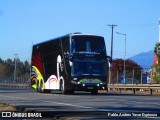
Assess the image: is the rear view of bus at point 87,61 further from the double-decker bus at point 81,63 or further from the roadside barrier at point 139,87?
the roadside barrier at point 139,87

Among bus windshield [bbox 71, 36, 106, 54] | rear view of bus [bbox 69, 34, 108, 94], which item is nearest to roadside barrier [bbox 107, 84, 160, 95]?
rear view of bus [bbox 69, 34, 108, 94]

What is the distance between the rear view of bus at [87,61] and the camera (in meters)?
33.4

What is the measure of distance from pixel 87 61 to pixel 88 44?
3.85ft

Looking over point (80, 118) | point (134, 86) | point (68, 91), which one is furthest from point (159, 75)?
point (80, 118)

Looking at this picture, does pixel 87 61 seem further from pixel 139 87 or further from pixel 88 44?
pixel 139 87

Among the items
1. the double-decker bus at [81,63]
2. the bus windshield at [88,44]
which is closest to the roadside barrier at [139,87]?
the double-decker bus at [81,63]

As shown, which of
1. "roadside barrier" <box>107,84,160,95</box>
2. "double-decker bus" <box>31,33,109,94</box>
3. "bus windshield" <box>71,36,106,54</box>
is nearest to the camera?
"bus windshield" <box>71,36,106,54</box>

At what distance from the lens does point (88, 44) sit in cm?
3369

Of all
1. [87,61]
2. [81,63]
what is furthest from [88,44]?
[81,63]

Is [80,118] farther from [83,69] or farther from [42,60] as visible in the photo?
[42,60]

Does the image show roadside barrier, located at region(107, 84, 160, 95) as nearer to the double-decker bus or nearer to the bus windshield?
the double-decker bus

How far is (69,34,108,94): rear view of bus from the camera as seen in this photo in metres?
33.4

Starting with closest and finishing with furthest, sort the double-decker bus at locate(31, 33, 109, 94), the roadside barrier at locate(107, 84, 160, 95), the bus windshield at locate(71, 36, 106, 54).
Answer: the bus windshield at locate(71, 36, 106, 54) → the double-decker bus at locate(31, 33, 109, 94) → the roadside barrier at locate(107, 84, 160, 95)

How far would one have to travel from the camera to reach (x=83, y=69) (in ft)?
111
